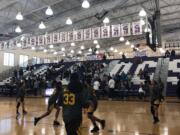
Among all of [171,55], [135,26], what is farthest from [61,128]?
[171,55]

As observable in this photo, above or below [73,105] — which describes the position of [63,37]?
above

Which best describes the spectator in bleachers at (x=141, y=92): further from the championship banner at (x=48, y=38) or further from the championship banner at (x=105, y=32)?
the championship banner at (x=48, y=38)

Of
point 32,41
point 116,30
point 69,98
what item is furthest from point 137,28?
point 69,98

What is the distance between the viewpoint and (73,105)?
4719 millimetres

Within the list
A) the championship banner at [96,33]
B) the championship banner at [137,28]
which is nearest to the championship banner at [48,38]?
the championship banner at [96,33]

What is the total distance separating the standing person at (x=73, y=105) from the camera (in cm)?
466

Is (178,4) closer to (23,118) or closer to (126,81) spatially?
(126,81)

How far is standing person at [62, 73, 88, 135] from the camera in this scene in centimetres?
466

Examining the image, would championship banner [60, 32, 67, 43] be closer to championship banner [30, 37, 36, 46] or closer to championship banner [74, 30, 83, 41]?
championship banner [74, 30, 83, 41]

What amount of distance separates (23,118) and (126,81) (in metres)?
11.4

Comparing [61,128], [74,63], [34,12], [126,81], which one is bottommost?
[61,128]

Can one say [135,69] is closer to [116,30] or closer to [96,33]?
[96,33]

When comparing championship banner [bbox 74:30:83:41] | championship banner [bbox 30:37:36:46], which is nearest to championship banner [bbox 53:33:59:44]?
championship banner [bbox 74:30:83:41]

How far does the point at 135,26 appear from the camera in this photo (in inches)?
645
